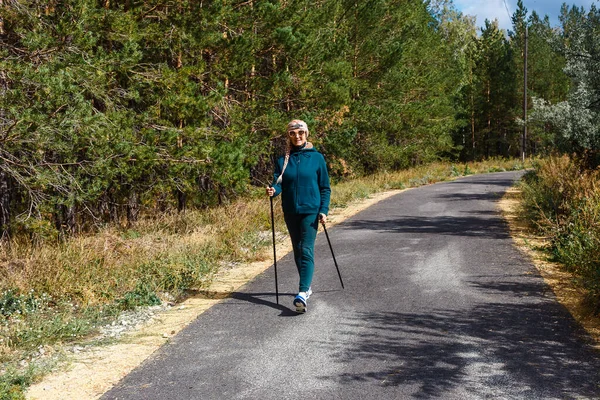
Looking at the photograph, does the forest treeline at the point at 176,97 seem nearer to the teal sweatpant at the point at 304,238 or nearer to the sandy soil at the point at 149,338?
the sandy soil at the point at 149,338

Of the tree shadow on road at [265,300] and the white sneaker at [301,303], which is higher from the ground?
the white sneaker at [301,303]

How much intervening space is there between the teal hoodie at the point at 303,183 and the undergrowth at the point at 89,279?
227cm

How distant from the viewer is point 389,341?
5672mm

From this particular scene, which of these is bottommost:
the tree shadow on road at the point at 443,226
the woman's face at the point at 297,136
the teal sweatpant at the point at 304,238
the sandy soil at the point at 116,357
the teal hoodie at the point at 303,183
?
the tree shadow on road at the point at 443,226

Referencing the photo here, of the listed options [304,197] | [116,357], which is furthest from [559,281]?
[116,357]

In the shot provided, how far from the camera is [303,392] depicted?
455 cm

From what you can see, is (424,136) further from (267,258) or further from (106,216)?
(267,258)

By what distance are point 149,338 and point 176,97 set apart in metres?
7.38

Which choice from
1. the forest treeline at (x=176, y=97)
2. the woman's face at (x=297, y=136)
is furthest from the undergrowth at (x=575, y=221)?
the woman's face at (x=297, y=136)

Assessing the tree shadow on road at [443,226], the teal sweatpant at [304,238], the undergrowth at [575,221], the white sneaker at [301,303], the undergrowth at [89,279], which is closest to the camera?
the undergrowth at [89,279]

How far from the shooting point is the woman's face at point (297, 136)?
6914 millimetres

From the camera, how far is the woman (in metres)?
6.91

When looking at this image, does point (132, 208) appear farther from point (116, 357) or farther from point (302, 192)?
point (116, 357)

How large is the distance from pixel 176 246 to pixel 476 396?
21.9ft
